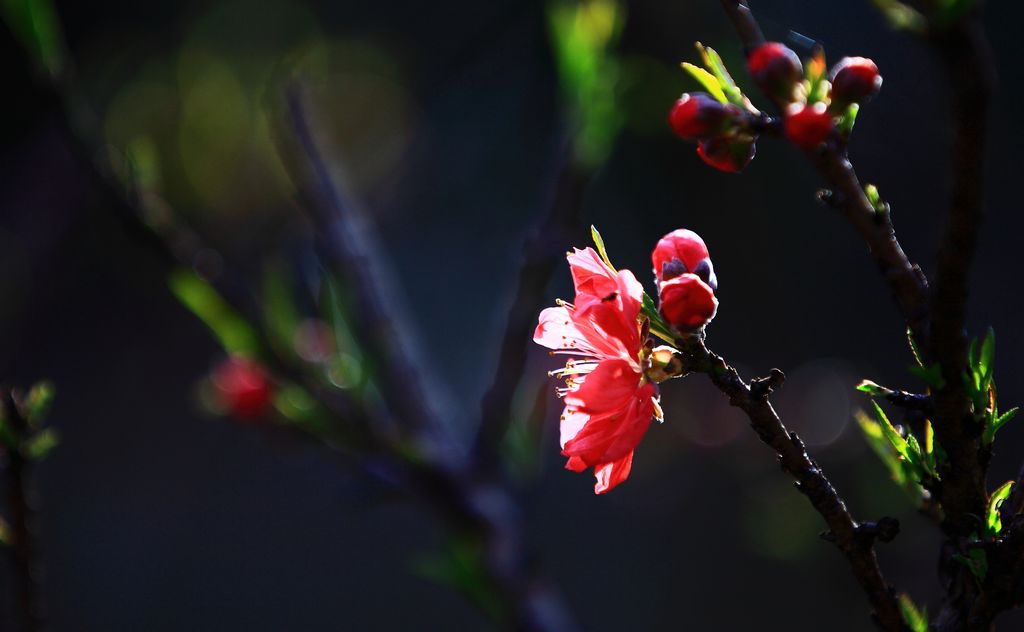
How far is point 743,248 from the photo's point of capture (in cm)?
295

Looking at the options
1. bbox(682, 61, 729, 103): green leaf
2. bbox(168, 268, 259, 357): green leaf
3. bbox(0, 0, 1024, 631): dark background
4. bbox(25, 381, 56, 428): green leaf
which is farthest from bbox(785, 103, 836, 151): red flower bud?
bbox(0, 0, 1024, 631): dark background

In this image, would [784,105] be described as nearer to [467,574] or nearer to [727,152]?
[727,152]

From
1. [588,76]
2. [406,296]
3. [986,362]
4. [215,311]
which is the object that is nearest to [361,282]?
[215,311]

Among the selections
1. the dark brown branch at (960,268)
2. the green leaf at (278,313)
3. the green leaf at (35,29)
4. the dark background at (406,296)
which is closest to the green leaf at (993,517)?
the dark brown branch at (960,268)

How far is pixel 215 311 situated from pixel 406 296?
9.15ft

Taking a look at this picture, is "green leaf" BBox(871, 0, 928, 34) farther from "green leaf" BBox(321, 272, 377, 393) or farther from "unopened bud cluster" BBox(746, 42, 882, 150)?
"green leaf" BBox(321, 272, 377, 393)

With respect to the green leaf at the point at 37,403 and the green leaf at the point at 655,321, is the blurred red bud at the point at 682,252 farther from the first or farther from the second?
the green leaf at the point at 37,403

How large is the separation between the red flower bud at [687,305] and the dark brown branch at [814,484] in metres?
0.03

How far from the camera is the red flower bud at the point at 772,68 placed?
56 cm

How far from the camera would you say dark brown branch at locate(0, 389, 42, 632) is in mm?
810

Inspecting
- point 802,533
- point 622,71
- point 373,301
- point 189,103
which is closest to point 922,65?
point 622,71

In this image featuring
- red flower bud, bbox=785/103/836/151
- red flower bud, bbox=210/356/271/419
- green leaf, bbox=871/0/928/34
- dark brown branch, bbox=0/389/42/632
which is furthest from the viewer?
red flower bud, bbox=210/356/271/419

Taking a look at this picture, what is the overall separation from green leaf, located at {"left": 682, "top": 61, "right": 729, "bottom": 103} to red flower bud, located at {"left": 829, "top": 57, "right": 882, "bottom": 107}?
0.27 feet

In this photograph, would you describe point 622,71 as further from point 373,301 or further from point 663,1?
point 663,1
